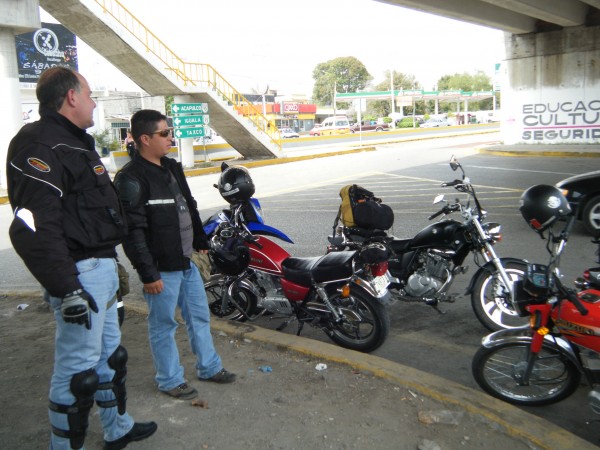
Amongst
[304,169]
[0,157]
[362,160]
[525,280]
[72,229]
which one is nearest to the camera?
[72,229]

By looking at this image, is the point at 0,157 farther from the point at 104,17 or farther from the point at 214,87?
the point at 214,87

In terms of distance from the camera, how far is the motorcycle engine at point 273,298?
15.1 ft

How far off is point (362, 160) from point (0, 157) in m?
13.6

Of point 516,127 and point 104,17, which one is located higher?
point 104,17

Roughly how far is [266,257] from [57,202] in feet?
8.21

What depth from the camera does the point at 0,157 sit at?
15117 mm

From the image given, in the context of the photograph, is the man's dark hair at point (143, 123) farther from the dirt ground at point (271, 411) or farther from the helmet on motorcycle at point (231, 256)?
the dirt ground at point (271, 411)

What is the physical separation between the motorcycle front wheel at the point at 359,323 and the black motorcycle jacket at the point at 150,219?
148cm

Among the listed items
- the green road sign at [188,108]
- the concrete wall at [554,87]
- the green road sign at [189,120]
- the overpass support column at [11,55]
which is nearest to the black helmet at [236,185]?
the overpass support column at [11,55]

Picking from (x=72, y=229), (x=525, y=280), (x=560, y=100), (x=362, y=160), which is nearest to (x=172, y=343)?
(x=72, y=229)

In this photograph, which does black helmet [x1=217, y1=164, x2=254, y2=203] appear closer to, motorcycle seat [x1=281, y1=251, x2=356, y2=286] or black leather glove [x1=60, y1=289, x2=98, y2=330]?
motorcycle seat [x1=281, y1=251, x2=356, y2=286]

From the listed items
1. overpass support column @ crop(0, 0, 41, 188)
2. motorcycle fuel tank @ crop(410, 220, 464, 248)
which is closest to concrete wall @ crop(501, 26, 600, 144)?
overpass support column @ crop(0, 0, 41, 188)

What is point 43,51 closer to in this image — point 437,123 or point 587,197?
point 437,123

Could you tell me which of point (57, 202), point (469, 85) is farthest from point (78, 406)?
point (469, 85)
